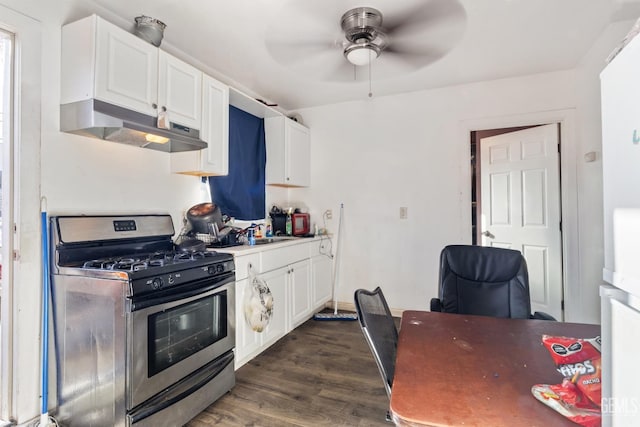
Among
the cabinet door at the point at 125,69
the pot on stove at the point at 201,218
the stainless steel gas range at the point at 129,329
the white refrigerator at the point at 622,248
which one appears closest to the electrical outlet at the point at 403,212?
the pot on stove at the point at 201,218

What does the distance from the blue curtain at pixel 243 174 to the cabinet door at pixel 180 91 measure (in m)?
0.66

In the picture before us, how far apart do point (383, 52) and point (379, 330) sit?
1.78 metres

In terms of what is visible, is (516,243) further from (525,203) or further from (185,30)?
(185,30)

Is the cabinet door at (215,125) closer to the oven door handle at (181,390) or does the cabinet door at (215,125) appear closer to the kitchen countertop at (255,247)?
the kitchen countertop at (255,247)

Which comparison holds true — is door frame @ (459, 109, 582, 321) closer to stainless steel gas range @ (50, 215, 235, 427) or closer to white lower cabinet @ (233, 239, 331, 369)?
white lower cabinet @ (233, 239, 331, 369)

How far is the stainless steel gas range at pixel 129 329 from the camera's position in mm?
1459

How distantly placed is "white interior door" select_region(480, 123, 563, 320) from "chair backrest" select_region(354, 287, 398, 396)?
242 cm

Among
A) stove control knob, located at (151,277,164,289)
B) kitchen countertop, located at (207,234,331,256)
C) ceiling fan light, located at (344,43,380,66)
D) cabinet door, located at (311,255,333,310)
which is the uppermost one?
ceiling fan light, located at (344,43,380,66)

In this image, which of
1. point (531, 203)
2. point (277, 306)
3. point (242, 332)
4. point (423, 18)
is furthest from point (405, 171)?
point (242, 332)

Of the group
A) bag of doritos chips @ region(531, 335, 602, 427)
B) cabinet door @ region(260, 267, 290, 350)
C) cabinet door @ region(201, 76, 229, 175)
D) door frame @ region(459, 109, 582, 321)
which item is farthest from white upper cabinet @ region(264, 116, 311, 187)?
bag of doritos chips @ region(531, 335, 602, 427)

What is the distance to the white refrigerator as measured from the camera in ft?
1.58

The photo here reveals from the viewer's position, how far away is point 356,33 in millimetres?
1896

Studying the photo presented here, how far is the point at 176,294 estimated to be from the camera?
5.47 ft

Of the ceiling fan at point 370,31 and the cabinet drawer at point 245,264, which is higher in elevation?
the ceiling fan at point 370,31
